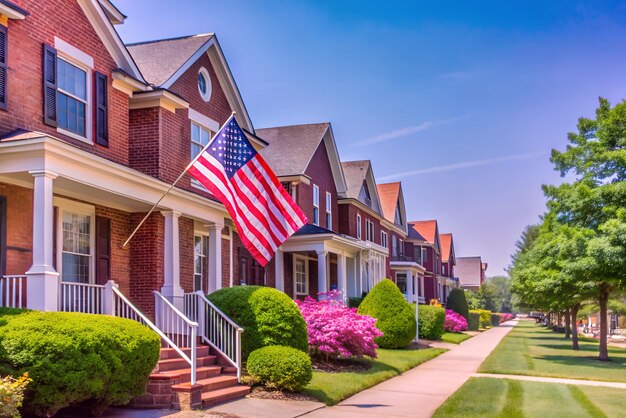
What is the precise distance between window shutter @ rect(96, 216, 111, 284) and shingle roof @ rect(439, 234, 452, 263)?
66809 mm

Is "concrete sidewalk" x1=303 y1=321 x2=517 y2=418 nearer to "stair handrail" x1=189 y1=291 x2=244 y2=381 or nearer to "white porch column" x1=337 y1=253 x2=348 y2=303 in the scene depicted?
"stair handrail" x1=189 y1=291 x2=244 y2=381

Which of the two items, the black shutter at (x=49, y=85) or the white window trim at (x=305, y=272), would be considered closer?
the black shutter at (x=49, y=85)

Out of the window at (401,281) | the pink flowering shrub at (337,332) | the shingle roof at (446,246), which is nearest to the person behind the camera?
the pink flowering shrub at (337,332)

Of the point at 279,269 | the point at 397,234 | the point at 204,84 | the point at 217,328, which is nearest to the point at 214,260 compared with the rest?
the point at 217,328

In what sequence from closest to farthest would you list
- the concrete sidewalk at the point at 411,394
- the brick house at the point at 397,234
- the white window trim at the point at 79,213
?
the concrete sidewalk at the point at 411,394 < the white window trim at the point at 79,213 < the brick house at the point at 397,234

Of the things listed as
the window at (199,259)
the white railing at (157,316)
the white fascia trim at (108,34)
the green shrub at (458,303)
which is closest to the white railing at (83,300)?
the white railing at (157,316)

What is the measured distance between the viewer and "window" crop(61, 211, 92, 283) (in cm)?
1460

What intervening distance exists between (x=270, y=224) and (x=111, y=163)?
3383 millimetres

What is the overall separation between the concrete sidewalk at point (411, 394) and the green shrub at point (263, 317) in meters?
1.82

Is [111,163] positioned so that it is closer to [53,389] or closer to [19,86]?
[19,86]

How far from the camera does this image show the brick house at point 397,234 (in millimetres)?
49094

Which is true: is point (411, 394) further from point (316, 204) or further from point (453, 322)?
point (453, 322)

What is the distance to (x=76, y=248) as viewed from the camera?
14945mm

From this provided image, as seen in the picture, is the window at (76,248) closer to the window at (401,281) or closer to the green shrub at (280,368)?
the green shrub at (280,368)
